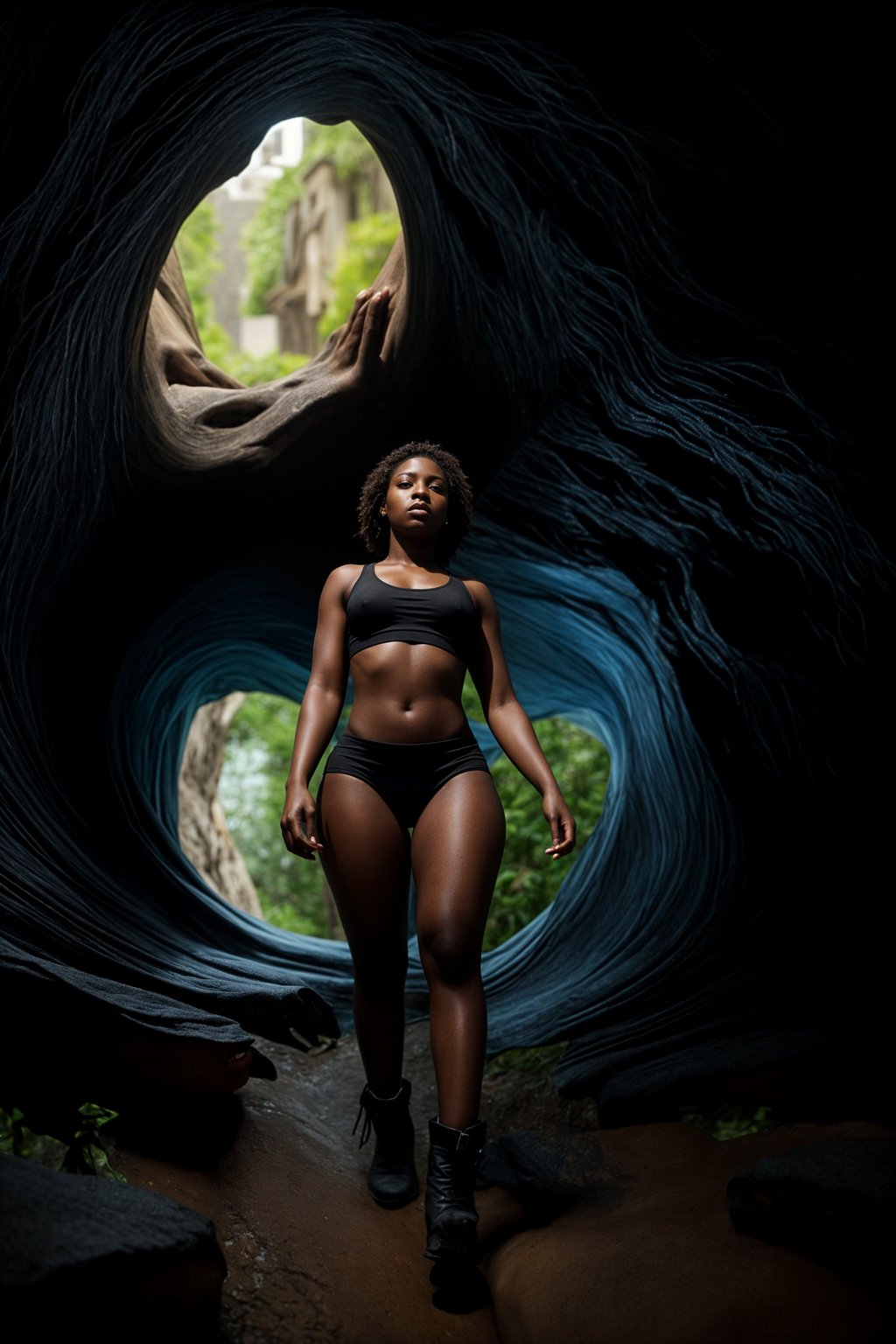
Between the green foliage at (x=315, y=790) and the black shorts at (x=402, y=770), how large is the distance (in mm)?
3750

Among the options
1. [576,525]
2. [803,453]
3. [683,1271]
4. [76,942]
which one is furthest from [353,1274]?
[576,525]

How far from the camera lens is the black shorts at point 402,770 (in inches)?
109

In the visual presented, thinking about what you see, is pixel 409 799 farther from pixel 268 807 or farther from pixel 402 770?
pixel 268 807

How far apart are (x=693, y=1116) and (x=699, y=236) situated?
11.8 feet

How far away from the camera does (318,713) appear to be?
9.25 ft

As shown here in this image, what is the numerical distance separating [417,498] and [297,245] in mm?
13944

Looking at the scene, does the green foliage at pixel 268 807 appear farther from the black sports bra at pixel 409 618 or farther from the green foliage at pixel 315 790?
the black sports bra at pixel 409 618

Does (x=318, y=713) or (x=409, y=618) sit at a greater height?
(x=409, y=618)

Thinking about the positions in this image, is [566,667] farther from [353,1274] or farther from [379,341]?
[353,1274]

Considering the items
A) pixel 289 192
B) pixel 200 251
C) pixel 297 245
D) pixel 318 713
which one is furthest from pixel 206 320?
pixel 318 713

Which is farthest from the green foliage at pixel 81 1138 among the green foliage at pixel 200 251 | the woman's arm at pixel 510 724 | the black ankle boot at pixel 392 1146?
the green foliage at pixel 200 251

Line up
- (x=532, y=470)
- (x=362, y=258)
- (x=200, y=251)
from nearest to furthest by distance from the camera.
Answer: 1. (x=532, y=470)
2. (x=362, y=258)
3. (x=200, y=251)

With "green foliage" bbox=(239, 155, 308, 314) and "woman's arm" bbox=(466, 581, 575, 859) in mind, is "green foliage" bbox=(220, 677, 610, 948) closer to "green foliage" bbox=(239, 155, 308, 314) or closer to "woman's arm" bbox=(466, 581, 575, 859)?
"woman's arm" bbox=(466, 581, 575, 859)

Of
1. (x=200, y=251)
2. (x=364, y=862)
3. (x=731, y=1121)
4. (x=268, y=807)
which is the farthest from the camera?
(x=200, y=251)
